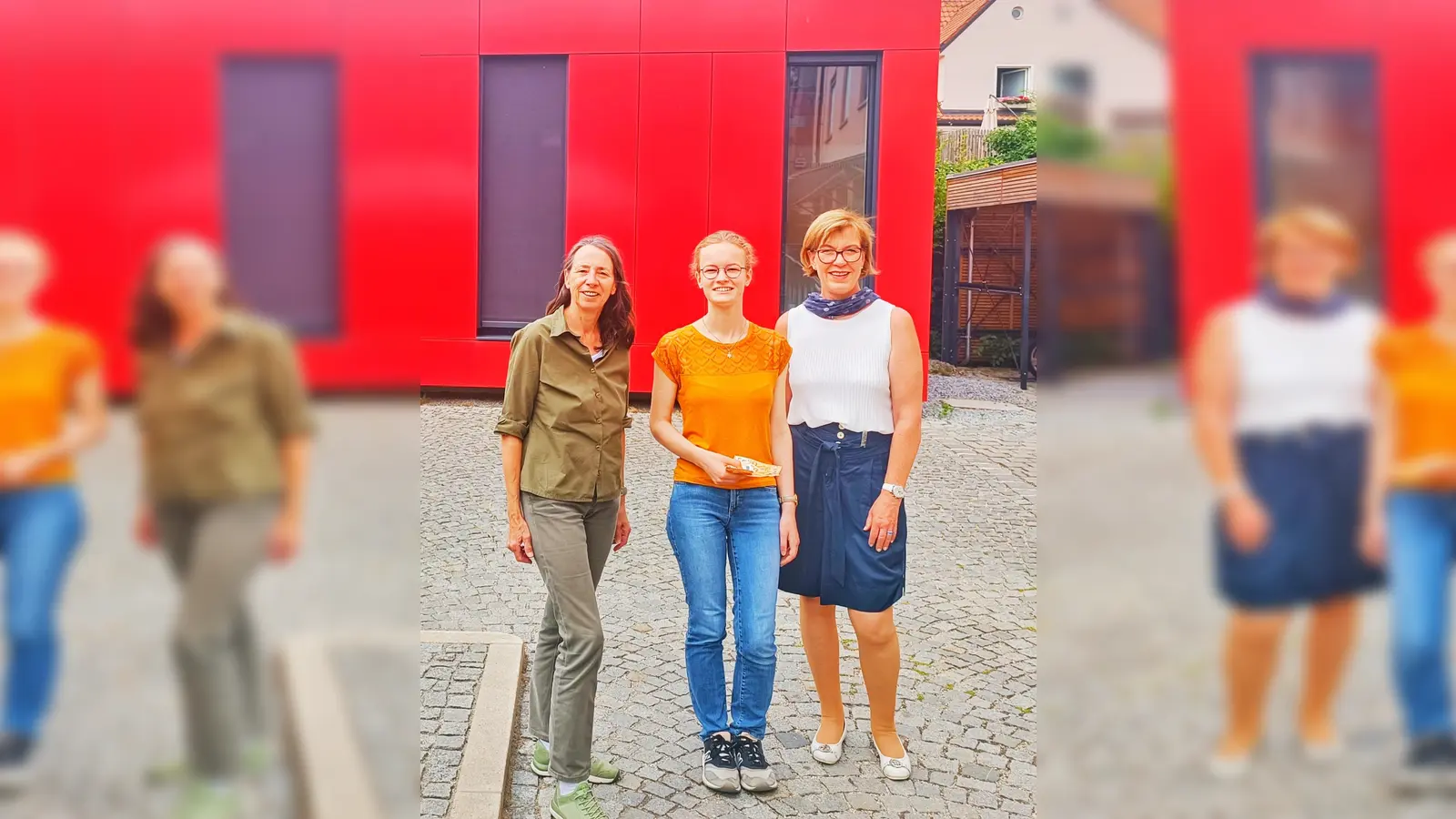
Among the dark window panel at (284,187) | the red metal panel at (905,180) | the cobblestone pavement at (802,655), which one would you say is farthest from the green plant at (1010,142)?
the dark window panel at (284,187)

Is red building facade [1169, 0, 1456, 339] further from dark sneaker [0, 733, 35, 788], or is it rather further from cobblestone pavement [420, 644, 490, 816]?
cobblestone pavement [420, 644, 490, 816]

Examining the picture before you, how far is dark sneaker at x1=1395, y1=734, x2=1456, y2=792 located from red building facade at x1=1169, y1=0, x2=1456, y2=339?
0.90 feet

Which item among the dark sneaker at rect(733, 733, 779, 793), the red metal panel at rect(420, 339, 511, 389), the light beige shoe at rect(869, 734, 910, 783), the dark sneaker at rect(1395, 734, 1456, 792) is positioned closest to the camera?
the dark sneaker at rect(1395, 734, 1456, 792)

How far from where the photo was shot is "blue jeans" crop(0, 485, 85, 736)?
54 centimetres

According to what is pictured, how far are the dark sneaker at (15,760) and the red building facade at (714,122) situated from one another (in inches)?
449

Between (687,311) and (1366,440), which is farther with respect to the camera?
(687,311)

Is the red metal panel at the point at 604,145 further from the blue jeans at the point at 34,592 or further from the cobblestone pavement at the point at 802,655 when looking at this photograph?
the blue jeans at the point at 34,592

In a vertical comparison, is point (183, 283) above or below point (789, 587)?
above

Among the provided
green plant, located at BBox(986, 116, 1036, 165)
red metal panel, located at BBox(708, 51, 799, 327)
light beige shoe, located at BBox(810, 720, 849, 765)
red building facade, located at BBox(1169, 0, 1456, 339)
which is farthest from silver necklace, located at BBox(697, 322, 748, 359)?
green plant, located at BBox(986, 116, 1036, 165)

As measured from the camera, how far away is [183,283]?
1.77 ft

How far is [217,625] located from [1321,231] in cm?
69

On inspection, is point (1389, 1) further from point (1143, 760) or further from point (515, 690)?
point (515, 690)

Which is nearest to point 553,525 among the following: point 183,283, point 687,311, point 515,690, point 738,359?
point 738,359

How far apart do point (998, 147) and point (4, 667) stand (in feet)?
82.0
